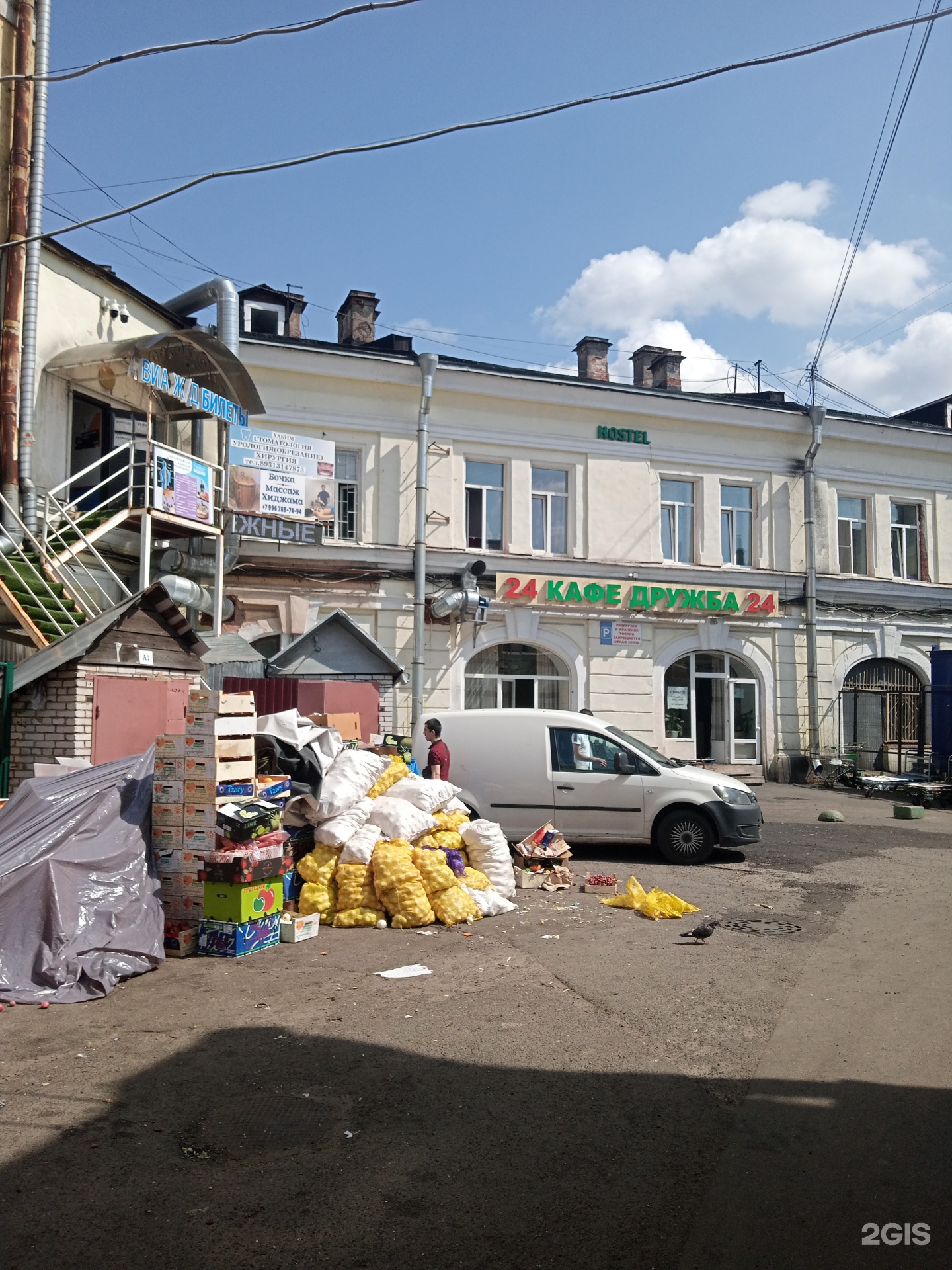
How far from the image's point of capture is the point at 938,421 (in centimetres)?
2953

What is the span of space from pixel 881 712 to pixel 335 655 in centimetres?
1517

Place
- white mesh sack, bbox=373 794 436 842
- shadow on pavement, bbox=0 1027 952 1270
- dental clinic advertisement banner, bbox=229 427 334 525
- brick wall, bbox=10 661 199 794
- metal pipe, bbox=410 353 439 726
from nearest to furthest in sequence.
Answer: shadow on pavement, bbox=0 1027 952 1270 → white mesh sack, bbox=373 794 436 842 → brick wall, bbox=10 661 199 794 → dental clinic advertisement banner, bbox=229 427 334 525 → metal pipe, bbox=410 353 439 726

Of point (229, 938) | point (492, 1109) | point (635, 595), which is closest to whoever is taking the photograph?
point (492, 1109)

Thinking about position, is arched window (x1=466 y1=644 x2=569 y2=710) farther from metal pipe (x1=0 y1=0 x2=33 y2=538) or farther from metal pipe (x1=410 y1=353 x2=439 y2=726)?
metal pipe (x1=0 y1=0 x2=33 y2=538)

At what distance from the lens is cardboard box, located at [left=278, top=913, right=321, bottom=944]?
7605 mm

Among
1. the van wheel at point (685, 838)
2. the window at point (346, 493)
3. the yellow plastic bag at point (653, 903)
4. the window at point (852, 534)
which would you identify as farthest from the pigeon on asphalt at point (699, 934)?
the window at point (852, 534)

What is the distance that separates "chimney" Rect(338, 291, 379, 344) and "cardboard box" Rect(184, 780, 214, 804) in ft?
55.2

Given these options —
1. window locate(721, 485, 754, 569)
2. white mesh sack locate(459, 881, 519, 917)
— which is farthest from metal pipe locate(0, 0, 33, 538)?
window locate(721, 485, 754, 569)

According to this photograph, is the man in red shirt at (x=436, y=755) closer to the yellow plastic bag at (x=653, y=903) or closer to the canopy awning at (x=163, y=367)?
the yellow plastic bag at (x=653, y=903)

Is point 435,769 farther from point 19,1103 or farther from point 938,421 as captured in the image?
point 938,421

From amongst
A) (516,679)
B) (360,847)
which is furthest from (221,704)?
(516,679)

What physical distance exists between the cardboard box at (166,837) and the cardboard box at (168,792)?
0.19 meters

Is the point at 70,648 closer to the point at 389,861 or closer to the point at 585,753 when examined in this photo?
the point at 389,861

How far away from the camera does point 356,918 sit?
8172 mm
